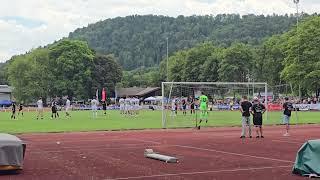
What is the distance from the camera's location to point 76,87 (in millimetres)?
110000

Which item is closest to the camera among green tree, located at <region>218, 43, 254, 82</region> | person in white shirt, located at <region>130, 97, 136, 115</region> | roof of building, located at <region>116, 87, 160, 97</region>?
person in white shirt, located at <region>130, 97, 136, 115</region>

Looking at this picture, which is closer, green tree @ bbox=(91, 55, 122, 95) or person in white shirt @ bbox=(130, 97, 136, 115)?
person in white shirt @ bbox=(130, 97, 136, 115)

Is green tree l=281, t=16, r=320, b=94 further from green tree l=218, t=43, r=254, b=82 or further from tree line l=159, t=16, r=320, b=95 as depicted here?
green tree l=218, t=43, r=254, b=82

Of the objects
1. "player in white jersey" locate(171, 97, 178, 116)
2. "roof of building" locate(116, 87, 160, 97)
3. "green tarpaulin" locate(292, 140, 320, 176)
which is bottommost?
"green tarpaulin" locate(292, 140, 320, 176)

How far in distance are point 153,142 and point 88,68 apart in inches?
3640

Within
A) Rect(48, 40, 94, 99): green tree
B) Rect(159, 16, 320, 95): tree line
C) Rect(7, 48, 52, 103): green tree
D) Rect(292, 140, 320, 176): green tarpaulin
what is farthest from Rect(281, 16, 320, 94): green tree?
Rect(292, 140, 320, 176): green tarpaulin

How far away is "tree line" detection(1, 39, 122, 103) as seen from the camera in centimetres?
10981

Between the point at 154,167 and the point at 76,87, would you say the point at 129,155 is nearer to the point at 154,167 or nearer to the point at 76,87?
the point at 154,167

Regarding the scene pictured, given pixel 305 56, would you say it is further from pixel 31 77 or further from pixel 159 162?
pixel 159 162

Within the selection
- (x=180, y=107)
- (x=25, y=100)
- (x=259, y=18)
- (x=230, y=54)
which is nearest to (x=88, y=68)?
(x=25, y=100)

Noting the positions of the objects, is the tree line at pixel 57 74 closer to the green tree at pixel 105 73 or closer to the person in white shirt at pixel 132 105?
the green tree at pixel 105 73

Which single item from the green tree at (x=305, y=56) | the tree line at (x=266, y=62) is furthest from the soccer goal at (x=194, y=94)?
the tree line at (x=266, y=62)

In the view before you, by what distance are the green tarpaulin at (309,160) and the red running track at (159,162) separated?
30cm

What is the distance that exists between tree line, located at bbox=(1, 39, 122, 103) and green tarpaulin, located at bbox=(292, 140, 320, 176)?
320 feet
